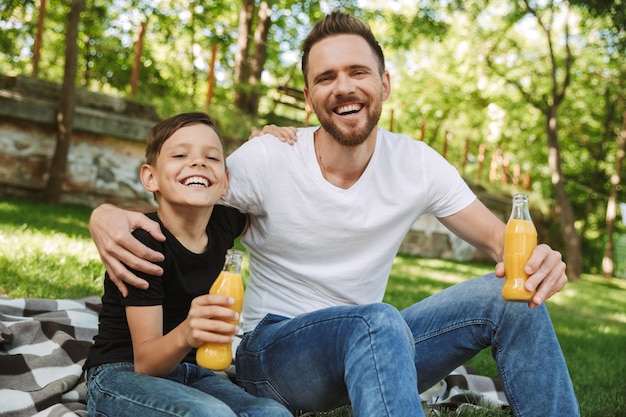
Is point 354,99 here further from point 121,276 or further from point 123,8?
point 123,8

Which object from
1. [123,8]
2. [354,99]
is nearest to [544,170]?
[123,8]

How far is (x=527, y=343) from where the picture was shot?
218 cm

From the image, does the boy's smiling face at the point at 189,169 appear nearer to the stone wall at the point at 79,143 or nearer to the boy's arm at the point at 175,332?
the boy's arm at the point at 175,332

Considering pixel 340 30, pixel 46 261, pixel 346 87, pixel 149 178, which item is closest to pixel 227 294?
pixel 149 178

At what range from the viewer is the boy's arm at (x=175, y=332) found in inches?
64.7

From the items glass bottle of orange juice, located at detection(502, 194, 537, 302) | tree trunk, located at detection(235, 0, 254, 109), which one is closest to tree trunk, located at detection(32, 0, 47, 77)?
tree trunk, located at detection(235, 0, 254, 109)

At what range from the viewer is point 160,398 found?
5.85 feet

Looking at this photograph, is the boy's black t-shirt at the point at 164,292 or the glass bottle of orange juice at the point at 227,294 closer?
the glass bottle of orange juice at the point at 227,294

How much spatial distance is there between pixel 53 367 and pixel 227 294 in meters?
1.23

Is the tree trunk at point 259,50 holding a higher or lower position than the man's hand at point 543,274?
higher

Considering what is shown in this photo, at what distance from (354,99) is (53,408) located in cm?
163

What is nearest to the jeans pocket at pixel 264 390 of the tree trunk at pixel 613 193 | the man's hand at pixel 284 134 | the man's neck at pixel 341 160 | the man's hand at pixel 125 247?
the man's hand at pixel 125 247

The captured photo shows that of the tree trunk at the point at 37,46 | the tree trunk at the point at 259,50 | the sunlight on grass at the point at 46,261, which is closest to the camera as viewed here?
the sunlight on grass at the point at 46,261

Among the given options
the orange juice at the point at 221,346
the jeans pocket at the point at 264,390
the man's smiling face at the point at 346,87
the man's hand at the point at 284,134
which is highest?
the man's smiling face at the point at 346,87
